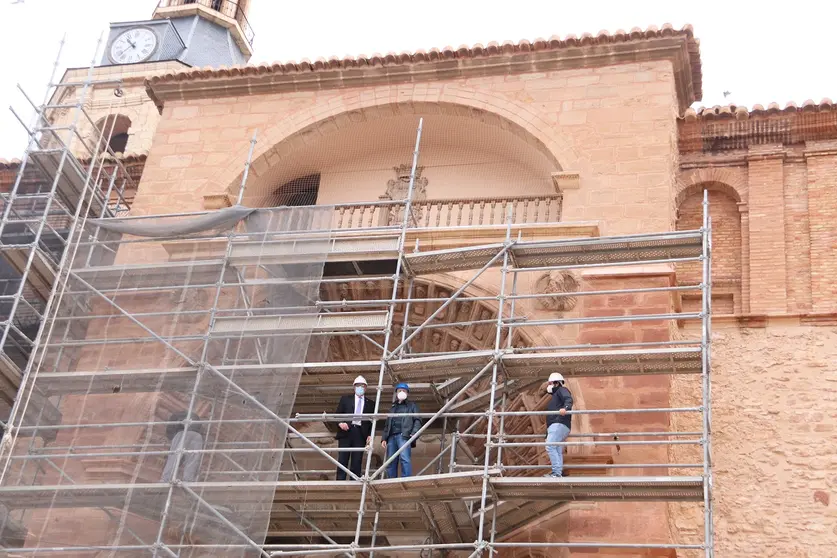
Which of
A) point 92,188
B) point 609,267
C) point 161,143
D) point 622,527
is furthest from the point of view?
point 161,143

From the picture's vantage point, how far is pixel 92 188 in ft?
49.9

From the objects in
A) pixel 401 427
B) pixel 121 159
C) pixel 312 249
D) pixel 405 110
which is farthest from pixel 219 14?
pixel 401 427

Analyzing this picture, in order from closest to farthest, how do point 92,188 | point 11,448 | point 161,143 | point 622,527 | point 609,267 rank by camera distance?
1. point 622,527
2. point 11,448
3. point 609,267
4. point 92,188
5. point 161,143

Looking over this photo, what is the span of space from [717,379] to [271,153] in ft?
19.0

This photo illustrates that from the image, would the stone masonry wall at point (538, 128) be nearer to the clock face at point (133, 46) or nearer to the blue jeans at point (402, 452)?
the blue jeans at point (402, 452)

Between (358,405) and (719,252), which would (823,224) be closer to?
(719,252)

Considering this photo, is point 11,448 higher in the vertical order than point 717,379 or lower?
lower

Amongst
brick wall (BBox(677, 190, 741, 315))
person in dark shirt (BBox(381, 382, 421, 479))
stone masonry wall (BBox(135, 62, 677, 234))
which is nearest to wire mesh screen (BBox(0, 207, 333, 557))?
person in dark shirt (BBox(381, 382, 421, 479))

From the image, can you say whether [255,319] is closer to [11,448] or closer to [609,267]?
[11,448]

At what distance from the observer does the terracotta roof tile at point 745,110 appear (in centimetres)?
1589

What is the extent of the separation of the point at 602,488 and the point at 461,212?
15.2 ft

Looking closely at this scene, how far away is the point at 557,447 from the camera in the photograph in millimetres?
11914

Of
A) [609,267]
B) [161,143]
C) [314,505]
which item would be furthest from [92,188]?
[609,267]

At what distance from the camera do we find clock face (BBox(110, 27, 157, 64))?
32531 mm
